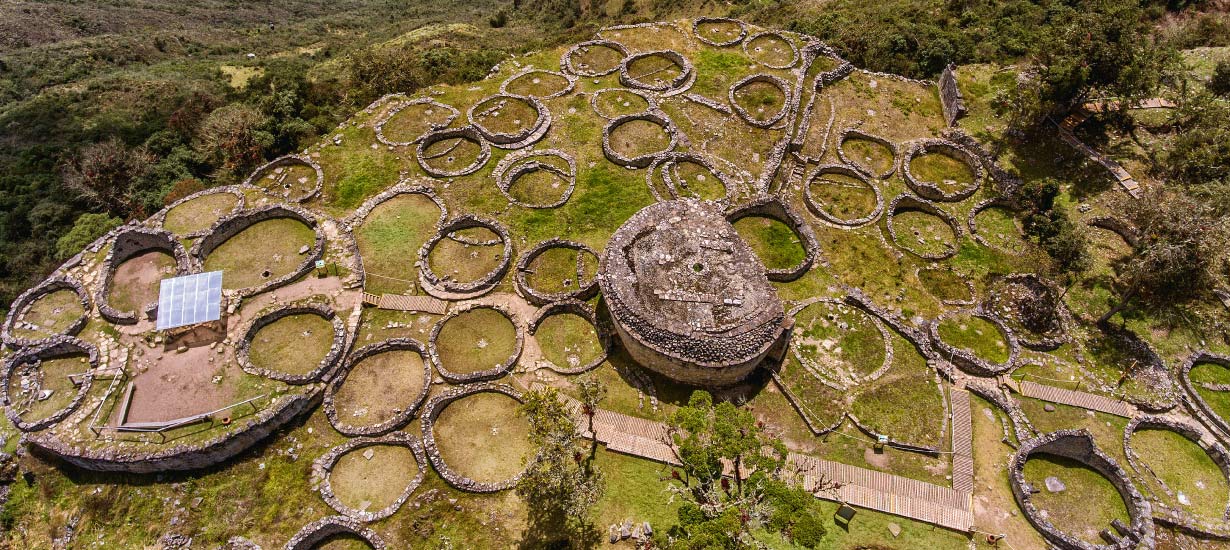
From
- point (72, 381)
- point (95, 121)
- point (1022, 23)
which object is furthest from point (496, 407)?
point (1022, 23)

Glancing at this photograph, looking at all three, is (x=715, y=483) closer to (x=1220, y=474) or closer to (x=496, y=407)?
(x=496, y=407)

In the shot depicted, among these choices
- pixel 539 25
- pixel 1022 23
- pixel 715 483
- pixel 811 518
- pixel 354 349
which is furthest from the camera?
pixel 539 25

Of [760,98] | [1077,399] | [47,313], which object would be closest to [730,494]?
[1077,399]

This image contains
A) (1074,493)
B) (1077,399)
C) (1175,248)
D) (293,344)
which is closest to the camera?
(1074,493)

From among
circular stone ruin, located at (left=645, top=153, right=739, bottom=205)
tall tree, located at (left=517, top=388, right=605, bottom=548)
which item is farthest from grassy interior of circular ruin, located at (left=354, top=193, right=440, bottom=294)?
circular stone ruin, located at (left=645, top=153, right=739, bottom=205)

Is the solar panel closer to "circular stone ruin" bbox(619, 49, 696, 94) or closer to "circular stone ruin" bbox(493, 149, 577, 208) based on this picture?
"circular stone ruin" bbox(493, 149, 577, 208)

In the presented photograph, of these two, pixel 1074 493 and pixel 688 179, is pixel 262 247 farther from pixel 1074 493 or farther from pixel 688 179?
pixel 1074 493

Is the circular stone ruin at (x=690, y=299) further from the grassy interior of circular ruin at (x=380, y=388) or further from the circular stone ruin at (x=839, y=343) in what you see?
the grassy interior of circular ruin at (x=380, y=388)
